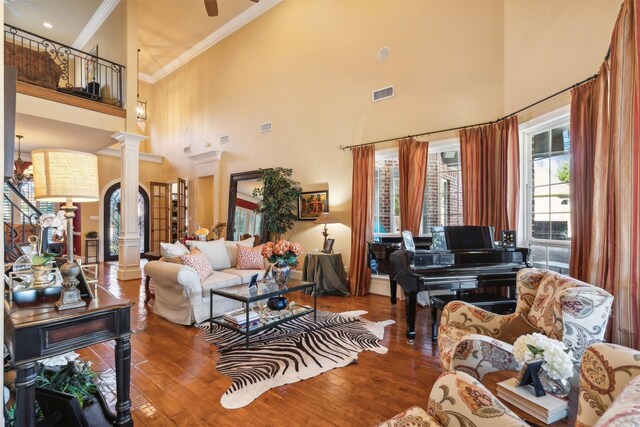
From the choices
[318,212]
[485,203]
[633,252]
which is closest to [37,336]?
[633,252]

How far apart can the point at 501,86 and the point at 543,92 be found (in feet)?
2.35

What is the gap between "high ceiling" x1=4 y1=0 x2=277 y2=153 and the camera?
6741 millimetres

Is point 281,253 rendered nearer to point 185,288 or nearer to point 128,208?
point 185,288

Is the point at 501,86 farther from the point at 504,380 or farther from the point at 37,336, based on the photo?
the point at 37,336

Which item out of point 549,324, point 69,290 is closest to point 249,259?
point 69,290

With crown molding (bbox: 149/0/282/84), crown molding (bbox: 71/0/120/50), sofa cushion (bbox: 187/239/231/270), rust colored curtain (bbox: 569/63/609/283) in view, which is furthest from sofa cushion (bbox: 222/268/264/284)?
crown molding (bbox: 71/0/120/50)

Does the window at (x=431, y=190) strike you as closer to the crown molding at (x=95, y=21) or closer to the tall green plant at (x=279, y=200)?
the tall green plant at (x=279, y=200)

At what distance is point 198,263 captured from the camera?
13.4ft

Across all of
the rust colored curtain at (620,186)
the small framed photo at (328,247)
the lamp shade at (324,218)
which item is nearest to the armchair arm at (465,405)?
the rust colored curtain at (620,186)

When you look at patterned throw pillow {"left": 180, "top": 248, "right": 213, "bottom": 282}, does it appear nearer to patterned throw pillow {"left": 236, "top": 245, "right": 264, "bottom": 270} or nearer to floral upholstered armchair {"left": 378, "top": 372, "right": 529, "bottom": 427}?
patterned throw pillow {"left": 236, "top": 245, "right": 264, "bottom": 270}

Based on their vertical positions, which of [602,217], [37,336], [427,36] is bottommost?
[37,336]

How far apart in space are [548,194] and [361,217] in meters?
2.55

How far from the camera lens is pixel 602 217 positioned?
2.47 metres

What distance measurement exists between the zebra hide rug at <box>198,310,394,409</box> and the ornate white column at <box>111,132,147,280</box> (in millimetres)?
3752
